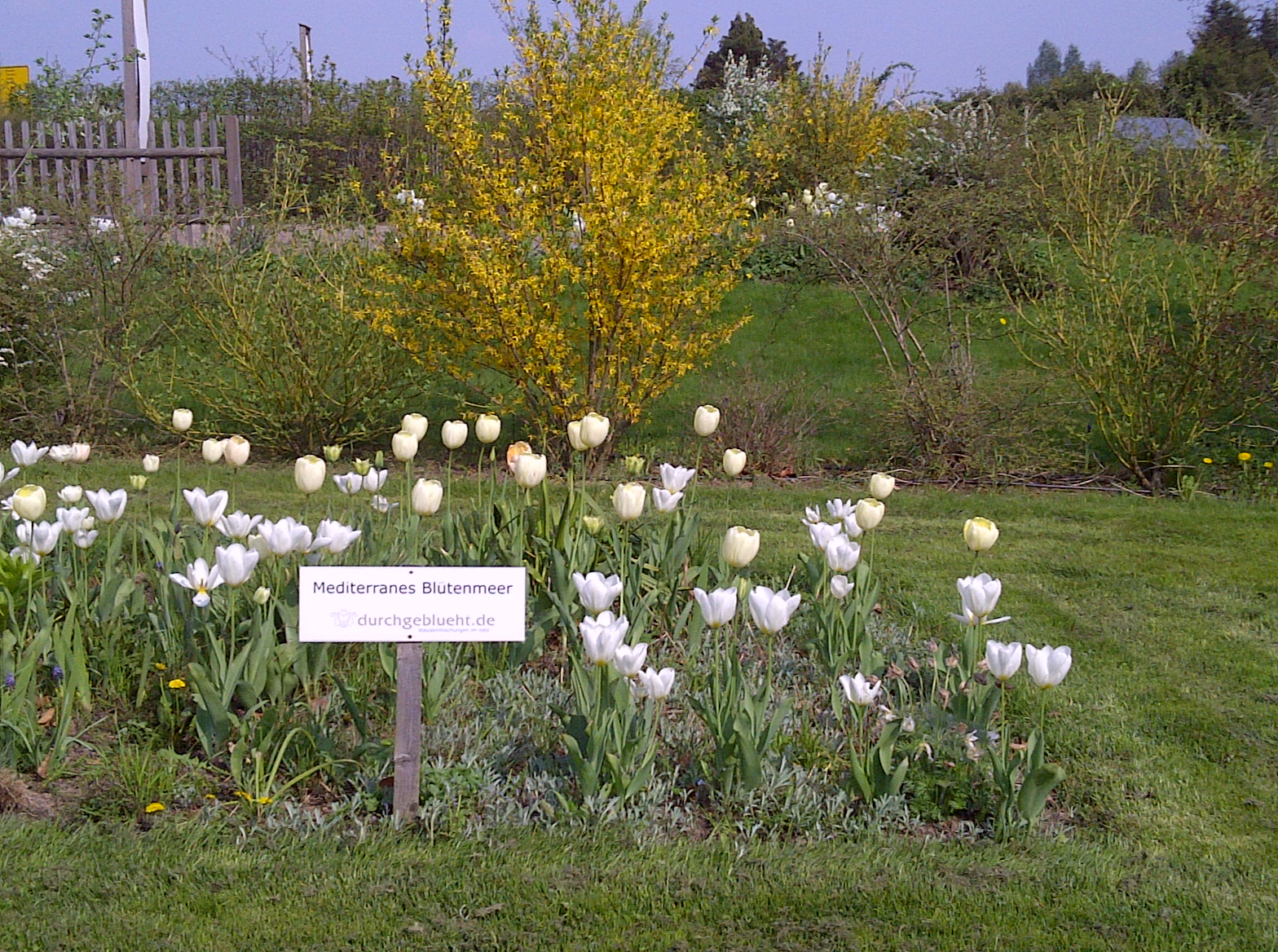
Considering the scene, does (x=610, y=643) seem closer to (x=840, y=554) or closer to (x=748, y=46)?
(x=840, y=554)

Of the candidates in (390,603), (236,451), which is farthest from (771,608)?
(236,451)

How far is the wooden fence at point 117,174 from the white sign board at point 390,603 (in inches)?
228

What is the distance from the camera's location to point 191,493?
3.71 metres

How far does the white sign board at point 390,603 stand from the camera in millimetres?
2986

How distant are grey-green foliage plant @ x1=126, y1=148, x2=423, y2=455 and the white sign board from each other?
15.0 ft

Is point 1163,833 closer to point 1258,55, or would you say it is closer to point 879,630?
point 879,630

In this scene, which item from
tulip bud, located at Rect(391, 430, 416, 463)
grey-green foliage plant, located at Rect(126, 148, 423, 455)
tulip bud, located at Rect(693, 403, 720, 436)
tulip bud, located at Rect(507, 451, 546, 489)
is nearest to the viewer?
tulip bud, located at Rect(507, 451, 546, 489)

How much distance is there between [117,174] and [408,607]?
613 cm

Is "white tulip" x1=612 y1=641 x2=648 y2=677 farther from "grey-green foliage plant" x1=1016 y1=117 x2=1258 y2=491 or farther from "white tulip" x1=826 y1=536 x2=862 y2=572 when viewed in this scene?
"grey-green foliage plant" x1=1016 y1=117 x2=1258 y2=491

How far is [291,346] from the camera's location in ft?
25.4

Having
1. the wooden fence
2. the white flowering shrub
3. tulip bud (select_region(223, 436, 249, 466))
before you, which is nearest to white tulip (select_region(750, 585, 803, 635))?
tulip bud (select_region(223, 436, 249, 466))

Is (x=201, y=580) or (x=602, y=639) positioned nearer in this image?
(x=602, y=639)

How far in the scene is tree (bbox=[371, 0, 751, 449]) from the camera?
6.95 m

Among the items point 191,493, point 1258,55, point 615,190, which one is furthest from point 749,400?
point 1258,55
